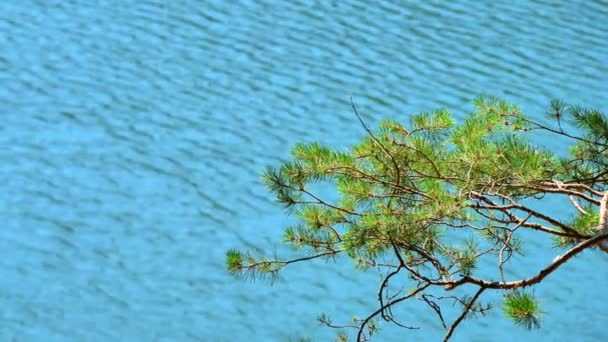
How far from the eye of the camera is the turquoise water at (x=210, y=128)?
18.6ft

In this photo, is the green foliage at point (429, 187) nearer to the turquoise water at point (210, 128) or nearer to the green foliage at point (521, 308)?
the green foliage at point (521, 308)

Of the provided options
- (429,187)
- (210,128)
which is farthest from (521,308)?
(210,128)

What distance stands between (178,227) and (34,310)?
1110 millimetres

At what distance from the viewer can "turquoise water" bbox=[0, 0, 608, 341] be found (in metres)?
5.66

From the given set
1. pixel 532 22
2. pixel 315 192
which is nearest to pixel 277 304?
pixel 315 192

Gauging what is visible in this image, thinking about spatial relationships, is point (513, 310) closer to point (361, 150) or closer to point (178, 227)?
point (361, 150)

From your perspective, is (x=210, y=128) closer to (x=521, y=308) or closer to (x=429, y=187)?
(x=429, y=187)

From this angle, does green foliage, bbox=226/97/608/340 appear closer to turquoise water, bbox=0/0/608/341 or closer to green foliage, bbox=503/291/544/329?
green foliage, bbox=503/291/544/329

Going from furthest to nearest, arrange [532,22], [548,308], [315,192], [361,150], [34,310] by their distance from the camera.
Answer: [532,22]
[315,192]
[548,308]
[34,310]
[361,150]

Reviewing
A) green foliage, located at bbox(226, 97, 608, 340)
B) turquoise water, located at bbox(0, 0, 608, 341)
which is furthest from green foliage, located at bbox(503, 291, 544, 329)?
turquoise water, located at bbox(0, 0, 608, 341)

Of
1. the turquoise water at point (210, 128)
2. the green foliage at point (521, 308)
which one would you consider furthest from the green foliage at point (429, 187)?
the turquoise water at point (210, 128)

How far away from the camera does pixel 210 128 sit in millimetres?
7719

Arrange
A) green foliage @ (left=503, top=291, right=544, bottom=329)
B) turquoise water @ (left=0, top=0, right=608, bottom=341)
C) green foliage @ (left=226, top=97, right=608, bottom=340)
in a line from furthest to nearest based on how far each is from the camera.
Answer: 1. turquoise water @ (left=0, top=0, right=608, bottom=341)
2. green foliage @ (left=226, top=97, right=608, bottom=340)
3. green foliage @ (left=503, top=291, right=544, bottom=329)

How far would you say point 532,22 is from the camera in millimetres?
10336
